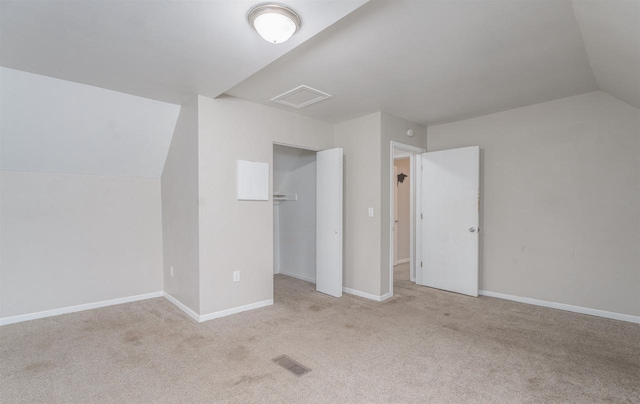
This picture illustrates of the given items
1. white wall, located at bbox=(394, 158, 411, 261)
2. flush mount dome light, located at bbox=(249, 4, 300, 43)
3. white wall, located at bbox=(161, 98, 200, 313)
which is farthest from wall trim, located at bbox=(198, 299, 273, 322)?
white wall, located at bbox=(394, 158, 411, 261)

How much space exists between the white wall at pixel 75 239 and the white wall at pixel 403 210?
14.5ft

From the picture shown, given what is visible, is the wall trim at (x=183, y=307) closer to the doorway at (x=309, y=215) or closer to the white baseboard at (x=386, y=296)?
the doorway at (x=309, y=215)

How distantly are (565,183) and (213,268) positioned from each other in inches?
159

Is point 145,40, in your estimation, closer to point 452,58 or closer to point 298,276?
point 452,58

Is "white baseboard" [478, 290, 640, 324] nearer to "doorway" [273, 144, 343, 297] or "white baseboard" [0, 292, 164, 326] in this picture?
"doorway" [273, 144, 343, 297]

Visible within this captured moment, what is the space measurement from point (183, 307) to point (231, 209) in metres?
1.26

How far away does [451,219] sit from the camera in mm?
4410

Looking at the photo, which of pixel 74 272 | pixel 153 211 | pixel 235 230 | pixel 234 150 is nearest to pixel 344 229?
pixel 235 230

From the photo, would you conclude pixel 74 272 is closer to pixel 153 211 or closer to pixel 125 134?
pixel 153 211

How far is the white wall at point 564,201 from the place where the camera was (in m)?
3.29

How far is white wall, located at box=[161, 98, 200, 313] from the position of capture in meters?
3.36

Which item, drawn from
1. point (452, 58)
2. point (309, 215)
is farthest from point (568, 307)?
point (309, 215)

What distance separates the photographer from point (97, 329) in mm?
3102

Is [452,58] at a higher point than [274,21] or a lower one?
higher
